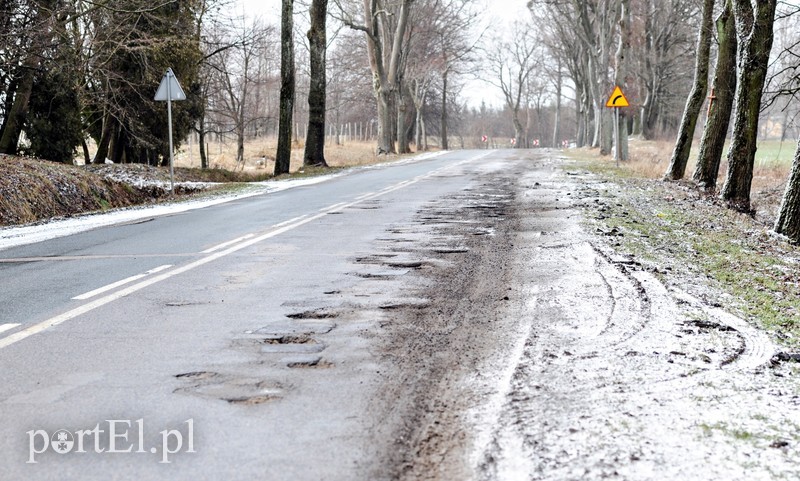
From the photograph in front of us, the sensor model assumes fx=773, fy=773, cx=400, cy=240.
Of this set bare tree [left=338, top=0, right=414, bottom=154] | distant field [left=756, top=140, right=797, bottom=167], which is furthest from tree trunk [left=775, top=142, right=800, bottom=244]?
bare tree [left=338, top=0, right=414, bottom=154]

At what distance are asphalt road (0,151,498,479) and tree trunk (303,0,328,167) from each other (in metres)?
18.5

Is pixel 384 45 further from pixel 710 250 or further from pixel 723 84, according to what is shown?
pixel 710 250

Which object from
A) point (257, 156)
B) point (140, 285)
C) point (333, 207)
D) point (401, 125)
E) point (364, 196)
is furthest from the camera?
point (257, 156)

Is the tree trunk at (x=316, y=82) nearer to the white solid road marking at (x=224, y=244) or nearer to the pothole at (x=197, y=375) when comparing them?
the white solid road marking at (x=224, y=244)

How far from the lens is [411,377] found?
13.8 feet

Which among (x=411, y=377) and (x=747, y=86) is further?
(x=747, y=86)

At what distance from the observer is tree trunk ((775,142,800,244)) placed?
41.3ft

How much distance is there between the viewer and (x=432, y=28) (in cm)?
5031

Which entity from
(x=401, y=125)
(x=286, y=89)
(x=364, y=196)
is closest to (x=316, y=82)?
(x=286, y=89)

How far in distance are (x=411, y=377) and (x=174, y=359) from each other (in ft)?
4.74

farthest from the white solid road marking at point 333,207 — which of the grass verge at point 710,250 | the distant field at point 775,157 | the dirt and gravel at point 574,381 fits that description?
the distant field at point 775,157

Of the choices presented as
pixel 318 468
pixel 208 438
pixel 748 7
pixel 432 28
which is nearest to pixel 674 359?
A: pixel 318 468

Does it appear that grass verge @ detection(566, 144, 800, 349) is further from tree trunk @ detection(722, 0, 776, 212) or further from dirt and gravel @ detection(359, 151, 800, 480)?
tree trunk @ detection(722, 0, 776, 212)

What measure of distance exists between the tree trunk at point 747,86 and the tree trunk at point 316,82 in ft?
48.8
